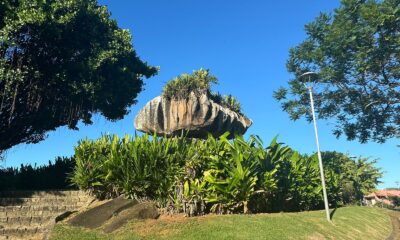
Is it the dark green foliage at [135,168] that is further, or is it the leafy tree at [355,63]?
the leafy tree at [355,63]

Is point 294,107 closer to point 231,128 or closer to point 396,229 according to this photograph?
point 231,128

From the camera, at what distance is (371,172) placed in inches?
1594

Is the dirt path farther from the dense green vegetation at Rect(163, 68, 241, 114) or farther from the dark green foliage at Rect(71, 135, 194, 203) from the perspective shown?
the dense green vegetation at Rect(163, 68, 241, 114)

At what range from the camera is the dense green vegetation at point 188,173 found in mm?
14391

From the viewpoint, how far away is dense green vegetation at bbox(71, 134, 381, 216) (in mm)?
14391

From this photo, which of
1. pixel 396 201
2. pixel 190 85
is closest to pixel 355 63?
pixel 190 85

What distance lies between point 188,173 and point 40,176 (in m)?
11.0

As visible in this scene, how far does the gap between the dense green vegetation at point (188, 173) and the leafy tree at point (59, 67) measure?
8551mm

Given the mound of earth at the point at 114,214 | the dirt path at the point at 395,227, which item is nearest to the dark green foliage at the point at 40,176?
the mound of earth at the point at 114,214

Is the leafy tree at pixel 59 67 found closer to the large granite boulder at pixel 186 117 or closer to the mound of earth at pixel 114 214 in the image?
the large granite boulder at pixel 186 117

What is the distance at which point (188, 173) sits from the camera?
14.6 meters

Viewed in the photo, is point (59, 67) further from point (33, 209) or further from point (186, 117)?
point (33, 209)

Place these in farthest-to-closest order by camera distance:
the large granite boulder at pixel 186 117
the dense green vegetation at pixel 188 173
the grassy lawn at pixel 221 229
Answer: the large granite boulder at pixel 186 117, the dense green vegetation at pixel 188 173, the grassy lawn at pixel 221 229

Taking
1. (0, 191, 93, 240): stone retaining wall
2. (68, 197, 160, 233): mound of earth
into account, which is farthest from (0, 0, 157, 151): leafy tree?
(68, 197, 160, 233): mound of earth
